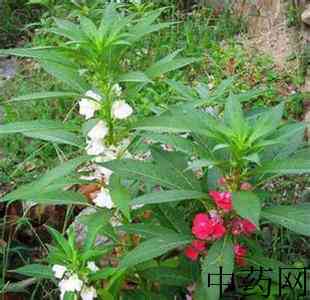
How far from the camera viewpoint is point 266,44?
4973mm

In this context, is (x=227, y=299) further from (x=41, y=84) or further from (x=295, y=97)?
(x=41, y=84)

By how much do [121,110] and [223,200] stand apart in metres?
0.42

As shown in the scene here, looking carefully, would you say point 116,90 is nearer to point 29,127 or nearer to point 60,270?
point 29,127

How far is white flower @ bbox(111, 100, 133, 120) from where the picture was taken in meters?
2.18

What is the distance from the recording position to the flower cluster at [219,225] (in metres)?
2.08

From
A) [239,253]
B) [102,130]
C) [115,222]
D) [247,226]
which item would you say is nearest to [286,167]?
[247,226]

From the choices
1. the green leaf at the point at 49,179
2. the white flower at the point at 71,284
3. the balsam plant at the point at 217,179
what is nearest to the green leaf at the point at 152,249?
the balsam plant at the point at 217,179

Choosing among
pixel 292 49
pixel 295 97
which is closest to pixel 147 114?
pixel 295 97

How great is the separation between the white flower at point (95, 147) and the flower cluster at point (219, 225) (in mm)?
367

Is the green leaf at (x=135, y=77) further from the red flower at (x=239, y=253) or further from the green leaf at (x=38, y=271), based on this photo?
the green leaf at (x=38, y=271)

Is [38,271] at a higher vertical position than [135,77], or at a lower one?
lower

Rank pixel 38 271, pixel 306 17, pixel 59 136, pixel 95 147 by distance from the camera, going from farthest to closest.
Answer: pixel 306 17 → pixel 38 271 → pixel 59 136 → pixel 95 147

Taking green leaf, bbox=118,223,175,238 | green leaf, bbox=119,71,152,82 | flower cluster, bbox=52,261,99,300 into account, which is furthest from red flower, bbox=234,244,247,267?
green leaf, bbox=119,71,152,82

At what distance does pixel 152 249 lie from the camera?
81.4 inches
